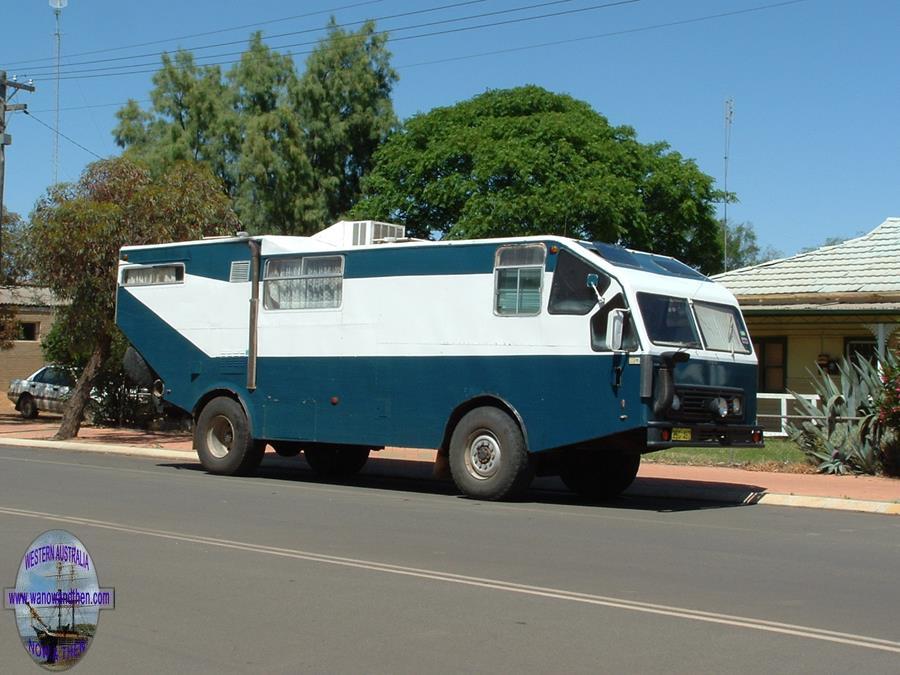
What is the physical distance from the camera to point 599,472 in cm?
1598

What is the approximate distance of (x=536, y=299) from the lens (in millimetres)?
14492

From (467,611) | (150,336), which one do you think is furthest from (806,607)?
(150,336)

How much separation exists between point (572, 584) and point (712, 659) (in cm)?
235

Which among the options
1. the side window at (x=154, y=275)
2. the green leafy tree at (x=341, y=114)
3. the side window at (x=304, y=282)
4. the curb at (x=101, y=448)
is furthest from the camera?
the green leafy tree at (x=341, y=114)

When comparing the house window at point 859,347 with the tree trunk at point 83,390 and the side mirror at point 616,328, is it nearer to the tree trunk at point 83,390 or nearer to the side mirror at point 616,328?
the side mirror at point 616,328

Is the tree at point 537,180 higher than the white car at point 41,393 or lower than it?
higher

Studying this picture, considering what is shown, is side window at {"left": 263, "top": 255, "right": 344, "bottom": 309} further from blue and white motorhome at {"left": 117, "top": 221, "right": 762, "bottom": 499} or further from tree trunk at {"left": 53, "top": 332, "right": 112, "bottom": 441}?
tree trunk at {"left": 53, "top": 332, "right": 112, "bottom": 441}

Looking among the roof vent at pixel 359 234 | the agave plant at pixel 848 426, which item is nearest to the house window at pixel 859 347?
the agave plant at pixel 848 426

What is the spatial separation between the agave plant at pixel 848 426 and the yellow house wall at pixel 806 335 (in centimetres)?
553

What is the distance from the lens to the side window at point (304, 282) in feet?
54.1

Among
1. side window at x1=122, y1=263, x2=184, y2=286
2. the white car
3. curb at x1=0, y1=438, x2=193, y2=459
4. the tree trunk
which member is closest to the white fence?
curb at x1=0, y1=438, x2=193, y2=459

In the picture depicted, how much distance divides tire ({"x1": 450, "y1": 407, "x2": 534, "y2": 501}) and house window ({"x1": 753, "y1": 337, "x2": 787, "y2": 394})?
12.0 metres

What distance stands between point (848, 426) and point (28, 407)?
23.9 metres

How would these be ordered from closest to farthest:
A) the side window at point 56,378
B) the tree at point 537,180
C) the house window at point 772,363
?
the house window at point 772,363
the side window at point 56,378
the tree at point 537,180
